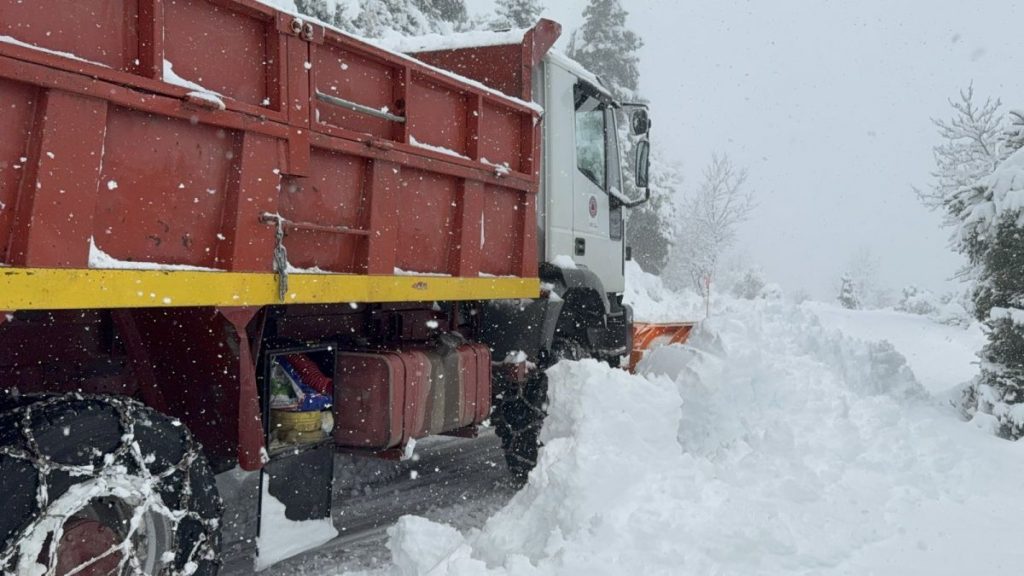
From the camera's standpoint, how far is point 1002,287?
26.3 feet

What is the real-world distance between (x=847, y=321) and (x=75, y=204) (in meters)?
25.6

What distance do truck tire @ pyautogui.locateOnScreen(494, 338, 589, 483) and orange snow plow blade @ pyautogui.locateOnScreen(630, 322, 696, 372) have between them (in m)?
1.43

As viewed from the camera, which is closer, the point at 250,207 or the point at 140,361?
the point at 250,207

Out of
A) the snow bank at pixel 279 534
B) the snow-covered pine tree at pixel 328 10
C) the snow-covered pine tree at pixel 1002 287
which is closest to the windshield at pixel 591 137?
the snow bank at pixel 279 534

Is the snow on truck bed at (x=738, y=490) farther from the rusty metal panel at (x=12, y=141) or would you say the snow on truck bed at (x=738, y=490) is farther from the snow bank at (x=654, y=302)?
the snow bank at (x=654, y=302)

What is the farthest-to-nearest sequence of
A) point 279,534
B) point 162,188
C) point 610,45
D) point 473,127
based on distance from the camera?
point 610,45 < point 473,127 < point 279,534 < point 162,188

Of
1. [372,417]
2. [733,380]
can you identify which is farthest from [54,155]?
[733,380]

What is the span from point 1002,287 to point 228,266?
7.88 metres

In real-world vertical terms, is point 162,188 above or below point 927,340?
above

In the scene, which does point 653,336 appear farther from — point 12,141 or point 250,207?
point 12,141

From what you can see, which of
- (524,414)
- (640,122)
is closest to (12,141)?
(524,414)

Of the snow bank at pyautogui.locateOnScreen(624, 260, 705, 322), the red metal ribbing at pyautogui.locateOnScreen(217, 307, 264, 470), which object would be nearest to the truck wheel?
the red metal ribbing at pyautogui.locateOnScreen(217, 307, 264, 470)

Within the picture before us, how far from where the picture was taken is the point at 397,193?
3945 mm

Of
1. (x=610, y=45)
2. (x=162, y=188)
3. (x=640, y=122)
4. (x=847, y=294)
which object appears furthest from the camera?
(x=847, y=294)
